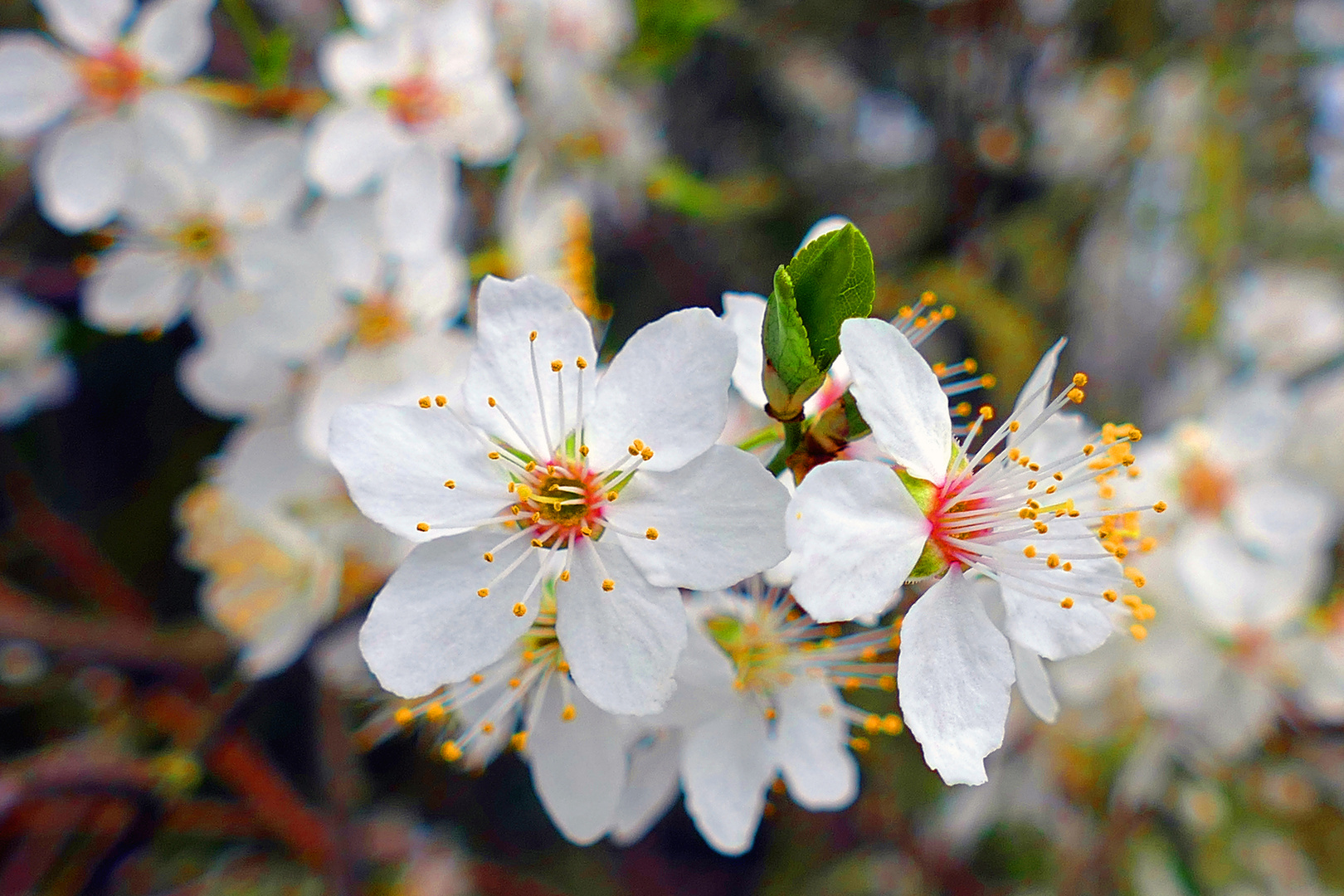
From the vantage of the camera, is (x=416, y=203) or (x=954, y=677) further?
(x=416, y=203)

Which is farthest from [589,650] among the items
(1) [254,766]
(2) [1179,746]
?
(2) [1179,746]

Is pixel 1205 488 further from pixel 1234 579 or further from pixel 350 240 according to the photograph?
pixel 350 240

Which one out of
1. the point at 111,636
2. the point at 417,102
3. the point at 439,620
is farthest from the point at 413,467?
the point at 111,636

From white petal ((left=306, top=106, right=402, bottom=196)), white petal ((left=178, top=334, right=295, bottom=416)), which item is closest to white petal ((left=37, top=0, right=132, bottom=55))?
white petal ((left=306, top=106, right=402, bottom=196))

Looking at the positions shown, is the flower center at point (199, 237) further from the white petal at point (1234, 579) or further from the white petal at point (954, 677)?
the white petal at point (1234, 579)

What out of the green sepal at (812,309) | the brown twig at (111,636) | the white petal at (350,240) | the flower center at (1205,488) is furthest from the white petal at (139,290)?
the flower center at (1205,488)
